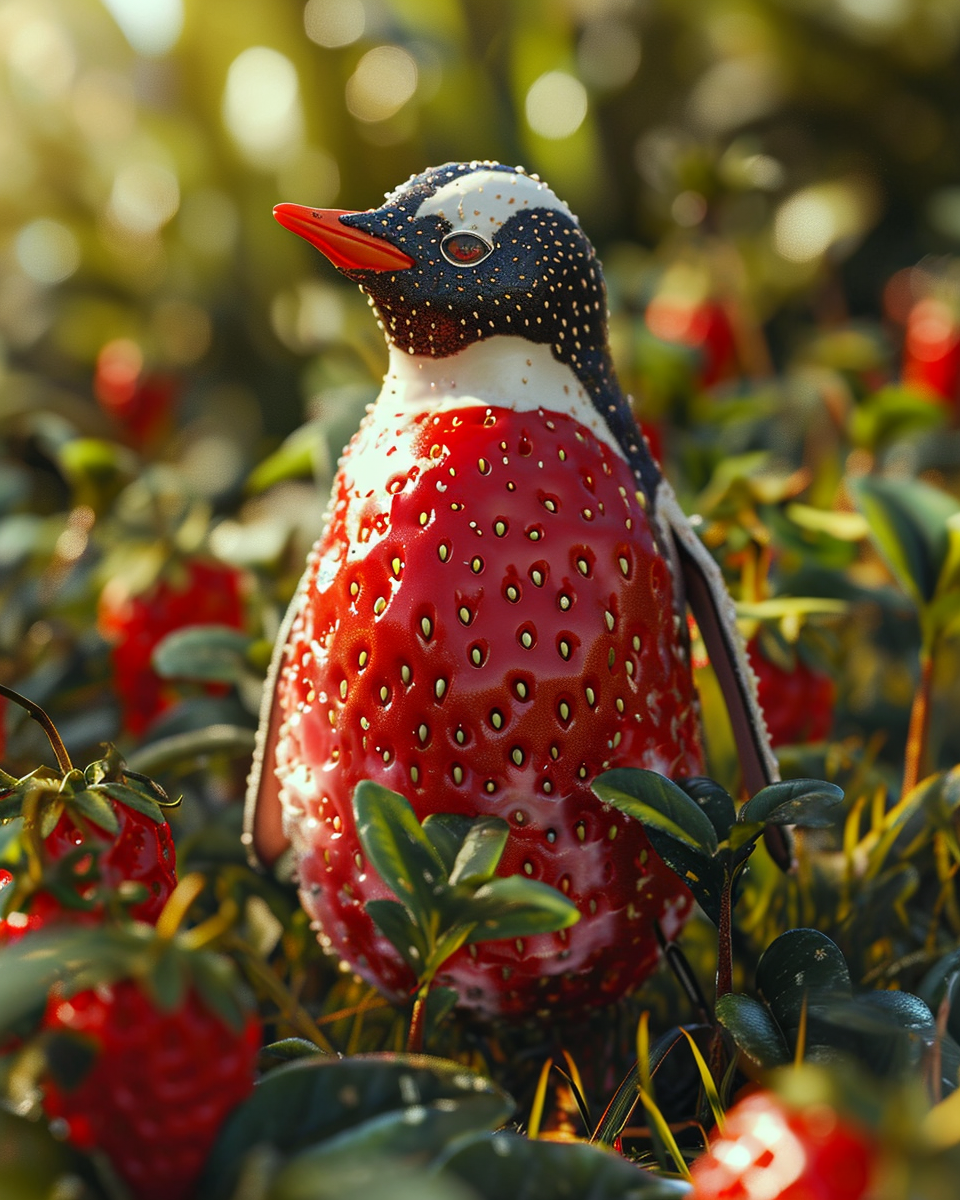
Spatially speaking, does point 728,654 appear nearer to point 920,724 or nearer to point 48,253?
point 920,724

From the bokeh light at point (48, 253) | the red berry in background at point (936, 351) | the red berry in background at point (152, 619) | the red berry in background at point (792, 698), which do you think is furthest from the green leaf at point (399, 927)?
the bokeh light at point (48, 253)

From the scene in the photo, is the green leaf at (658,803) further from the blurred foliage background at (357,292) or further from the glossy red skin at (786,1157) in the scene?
the blurred foliage background at (357,292)

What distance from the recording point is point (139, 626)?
0.96 metres

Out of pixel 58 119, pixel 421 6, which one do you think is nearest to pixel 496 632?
pixel 421 6

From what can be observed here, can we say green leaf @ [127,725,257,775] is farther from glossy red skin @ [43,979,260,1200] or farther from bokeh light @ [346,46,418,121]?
bokeh light @ [346,46,418,121]

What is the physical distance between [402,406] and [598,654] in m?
0.19

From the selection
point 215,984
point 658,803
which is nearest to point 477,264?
point 658,803

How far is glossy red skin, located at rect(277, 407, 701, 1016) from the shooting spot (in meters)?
0.58

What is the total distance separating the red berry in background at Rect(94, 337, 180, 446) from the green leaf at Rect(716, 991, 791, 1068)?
3.97 feet

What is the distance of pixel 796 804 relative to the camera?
0.53 meters

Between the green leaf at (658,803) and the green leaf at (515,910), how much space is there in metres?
0.09

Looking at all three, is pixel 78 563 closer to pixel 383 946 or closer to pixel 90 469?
pixel 90 469

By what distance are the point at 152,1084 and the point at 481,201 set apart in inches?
18.0

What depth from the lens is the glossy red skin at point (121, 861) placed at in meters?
0.45
